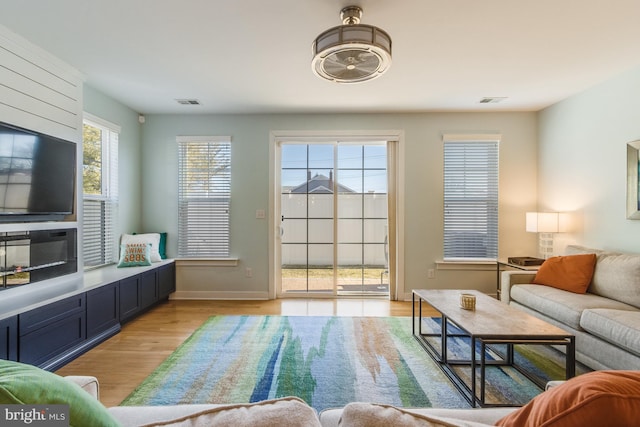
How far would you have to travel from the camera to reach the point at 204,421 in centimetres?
67

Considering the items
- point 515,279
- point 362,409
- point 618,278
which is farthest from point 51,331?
point 618,278

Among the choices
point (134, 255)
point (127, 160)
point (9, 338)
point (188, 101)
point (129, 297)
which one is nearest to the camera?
point (9, 338)

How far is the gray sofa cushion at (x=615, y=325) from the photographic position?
202 cm

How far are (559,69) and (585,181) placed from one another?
1375 mm

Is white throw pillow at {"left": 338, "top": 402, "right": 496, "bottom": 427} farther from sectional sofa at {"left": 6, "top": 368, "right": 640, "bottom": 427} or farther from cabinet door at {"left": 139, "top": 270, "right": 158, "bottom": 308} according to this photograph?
cabinet door at {"left": 139, "top": 270, "right": 158, "bottom": 308}

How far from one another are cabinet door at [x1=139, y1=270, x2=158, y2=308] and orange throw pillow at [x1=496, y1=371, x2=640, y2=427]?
3877 mm

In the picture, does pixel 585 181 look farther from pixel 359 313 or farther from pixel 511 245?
pixel 359 313

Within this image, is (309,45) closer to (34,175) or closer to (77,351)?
(34,175)

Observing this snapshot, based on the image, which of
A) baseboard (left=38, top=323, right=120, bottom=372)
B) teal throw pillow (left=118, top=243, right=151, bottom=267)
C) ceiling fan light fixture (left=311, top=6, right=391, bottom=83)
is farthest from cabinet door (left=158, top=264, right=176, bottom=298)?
ceiling fan light fixture (left=311, top=6, right=391, bottom=83)

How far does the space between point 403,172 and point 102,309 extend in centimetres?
388

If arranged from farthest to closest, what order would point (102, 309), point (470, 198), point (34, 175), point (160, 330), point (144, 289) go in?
point (470, 198) → point (144, 289) → point (160, 330) → point (102, 309) → point (34, 175)

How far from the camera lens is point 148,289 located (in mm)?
3695

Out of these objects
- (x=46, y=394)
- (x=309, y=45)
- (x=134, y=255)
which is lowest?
(x=134, y=255)

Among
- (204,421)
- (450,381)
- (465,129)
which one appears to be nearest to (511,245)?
(465,129)
